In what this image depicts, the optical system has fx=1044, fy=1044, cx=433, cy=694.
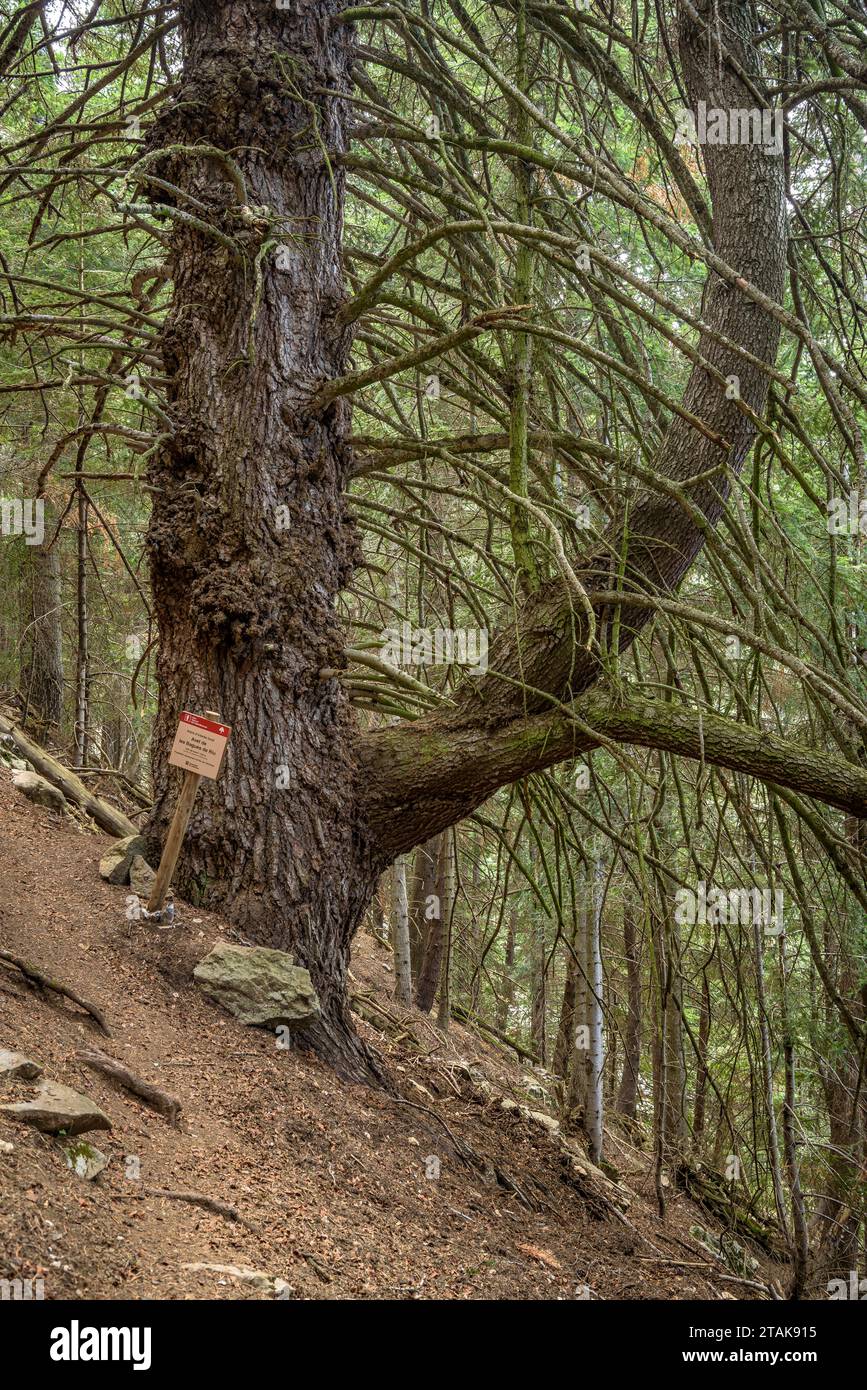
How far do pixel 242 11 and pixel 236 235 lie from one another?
0.97 m

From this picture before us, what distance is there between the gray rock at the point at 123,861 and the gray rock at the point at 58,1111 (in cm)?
141

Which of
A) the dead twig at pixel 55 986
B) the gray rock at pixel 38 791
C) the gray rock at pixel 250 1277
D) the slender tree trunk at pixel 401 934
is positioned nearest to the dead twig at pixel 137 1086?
the dead twig at pixel 55 986

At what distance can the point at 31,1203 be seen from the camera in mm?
2266

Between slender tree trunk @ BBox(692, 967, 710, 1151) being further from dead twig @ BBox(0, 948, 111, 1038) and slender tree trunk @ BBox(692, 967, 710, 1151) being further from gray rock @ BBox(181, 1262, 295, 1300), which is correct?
dead twig @ BBox(0, 948, 111, 1038)

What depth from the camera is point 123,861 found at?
420 centimetres

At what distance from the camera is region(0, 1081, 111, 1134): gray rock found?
8.45 ft

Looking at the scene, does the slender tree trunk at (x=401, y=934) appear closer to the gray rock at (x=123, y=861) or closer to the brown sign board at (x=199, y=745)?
the gray rock at (x=123, y=861)

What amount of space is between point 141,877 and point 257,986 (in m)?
0.73

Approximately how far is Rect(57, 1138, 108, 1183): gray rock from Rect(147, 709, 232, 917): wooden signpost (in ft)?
4.16

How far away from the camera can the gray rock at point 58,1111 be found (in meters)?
2.57

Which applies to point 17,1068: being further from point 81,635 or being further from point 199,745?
point 81,635

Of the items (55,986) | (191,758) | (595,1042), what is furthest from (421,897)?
(55,986)

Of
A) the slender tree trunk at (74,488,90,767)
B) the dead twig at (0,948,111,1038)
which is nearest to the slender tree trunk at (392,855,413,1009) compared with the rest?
the slender tree trunk at (74,488,90,767)

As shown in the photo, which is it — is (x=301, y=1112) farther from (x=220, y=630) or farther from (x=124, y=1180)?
(x=220, y=630)
